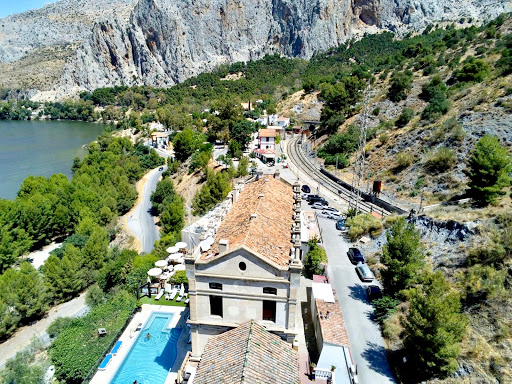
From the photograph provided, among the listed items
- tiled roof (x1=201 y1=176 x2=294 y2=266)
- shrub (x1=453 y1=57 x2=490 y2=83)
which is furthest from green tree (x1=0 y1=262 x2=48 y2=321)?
shrub (x1=453 y1=57 x2=490 y2=83)

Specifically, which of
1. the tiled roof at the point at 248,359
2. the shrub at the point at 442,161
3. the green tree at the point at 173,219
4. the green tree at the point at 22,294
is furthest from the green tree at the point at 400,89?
the green tree at the point at 22,294

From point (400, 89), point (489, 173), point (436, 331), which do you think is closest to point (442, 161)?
point (489, 173)

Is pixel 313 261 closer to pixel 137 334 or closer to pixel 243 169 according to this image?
pixel 137 334

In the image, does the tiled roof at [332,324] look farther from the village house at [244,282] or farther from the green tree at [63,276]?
the green tree at [63,276]

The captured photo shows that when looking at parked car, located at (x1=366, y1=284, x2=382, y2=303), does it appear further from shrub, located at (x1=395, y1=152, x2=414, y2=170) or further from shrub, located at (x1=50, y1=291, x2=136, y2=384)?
shrub, located at (x1=395, y1=152, x2=414, y2=170)

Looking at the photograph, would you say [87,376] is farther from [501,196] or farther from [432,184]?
[432,184]

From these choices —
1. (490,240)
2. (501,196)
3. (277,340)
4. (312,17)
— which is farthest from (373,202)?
(312,17)

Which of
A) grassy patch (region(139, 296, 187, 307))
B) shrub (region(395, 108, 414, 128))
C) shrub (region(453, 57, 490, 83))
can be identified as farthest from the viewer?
shrub (region(453, 57, 490, 83))
